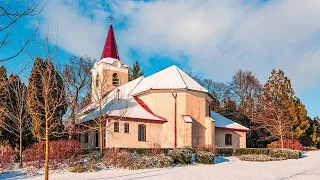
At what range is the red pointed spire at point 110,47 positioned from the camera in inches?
1475

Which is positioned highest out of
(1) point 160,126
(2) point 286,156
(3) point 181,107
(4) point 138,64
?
(4) point 138,64

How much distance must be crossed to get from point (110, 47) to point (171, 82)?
13.5m

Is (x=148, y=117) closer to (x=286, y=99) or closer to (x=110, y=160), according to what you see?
(x=110, y=160)

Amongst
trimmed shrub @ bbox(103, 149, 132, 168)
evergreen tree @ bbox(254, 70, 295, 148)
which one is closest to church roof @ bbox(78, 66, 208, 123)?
trimmed shrub @ bbox(103, 149, 132, 168)

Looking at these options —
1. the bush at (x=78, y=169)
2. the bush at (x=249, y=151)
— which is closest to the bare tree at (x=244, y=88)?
the bush at (x=249, y=151)

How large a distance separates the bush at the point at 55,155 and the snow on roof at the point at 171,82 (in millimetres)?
11841

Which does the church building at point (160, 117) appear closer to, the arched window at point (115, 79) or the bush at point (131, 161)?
the bush at point (131, 161)

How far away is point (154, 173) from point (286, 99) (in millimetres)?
27618

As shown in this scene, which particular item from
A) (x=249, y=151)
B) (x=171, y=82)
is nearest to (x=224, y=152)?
(x=249, y=151)

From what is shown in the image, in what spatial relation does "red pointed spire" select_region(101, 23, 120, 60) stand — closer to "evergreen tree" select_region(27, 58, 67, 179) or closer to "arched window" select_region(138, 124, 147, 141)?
"arched window" select_region(138, 124, 147, 141)

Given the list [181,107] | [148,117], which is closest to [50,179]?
[148,117]

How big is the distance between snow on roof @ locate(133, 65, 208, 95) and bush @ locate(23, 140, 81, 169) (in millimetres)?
11841

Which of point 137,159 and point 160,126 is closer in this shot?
point 137,159

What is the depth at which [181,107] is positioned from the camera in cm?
2630
